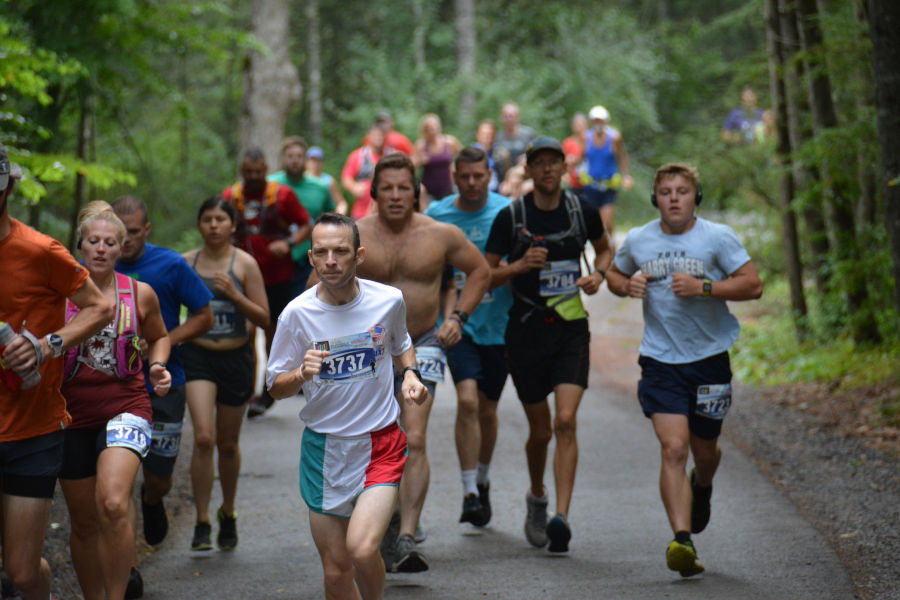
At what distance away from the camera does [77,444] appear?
5691 millimetres

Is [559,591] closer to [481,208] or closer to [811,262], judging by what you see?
[481,208]

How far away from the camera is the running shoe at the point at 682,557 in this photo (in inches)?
251

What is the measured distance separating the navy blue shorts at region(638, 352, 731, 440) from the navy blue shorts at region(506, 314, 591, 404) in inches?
27.5

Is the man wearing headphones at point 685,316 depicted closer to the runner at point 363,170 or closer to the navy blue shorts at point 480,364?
the navy blue shorts at point 480,364

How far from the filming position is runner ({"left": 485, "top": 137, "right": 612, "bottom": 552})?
7.65m

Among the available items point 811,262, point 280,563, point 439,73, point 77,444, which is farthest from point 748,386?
point 439,73

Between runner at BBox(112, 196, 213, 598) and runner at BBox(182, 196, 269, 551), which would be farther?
runner at BBox(182, 196, 269, 551)

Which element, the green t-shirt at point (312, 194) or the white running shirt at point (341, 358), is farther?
the green t-shirt at point (312, 194)

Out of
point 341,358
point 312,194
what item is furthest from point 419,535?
point 312,194

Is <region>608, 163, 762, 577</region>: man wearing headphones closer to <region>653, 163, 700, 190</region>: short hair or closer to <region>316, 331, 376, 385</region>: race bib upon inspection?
<region>653, 163, 700, 190</region>: short hair

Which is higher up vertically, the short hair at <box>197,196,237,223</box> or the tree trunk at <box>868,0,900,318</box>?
the tree trunk at <box>868,0,900,318</box>

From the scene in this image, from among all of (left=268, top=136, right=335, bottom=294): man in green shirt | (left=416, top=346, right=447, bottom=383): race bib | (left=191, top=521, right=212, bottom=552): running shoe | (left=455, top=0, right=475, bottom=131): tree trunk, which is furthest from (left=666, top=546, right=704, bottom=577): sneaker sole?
(left=455, top=0, right=475, bottom=131): tree trunk

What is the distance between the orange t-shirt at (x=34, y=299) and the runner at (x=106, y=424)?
0.41 m

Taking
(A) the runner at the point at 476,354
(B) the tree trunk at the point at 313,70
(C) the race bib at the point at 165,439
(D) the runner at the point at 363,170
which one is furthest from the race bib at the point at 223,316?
(B) the tree trunk at the point at 313,70
